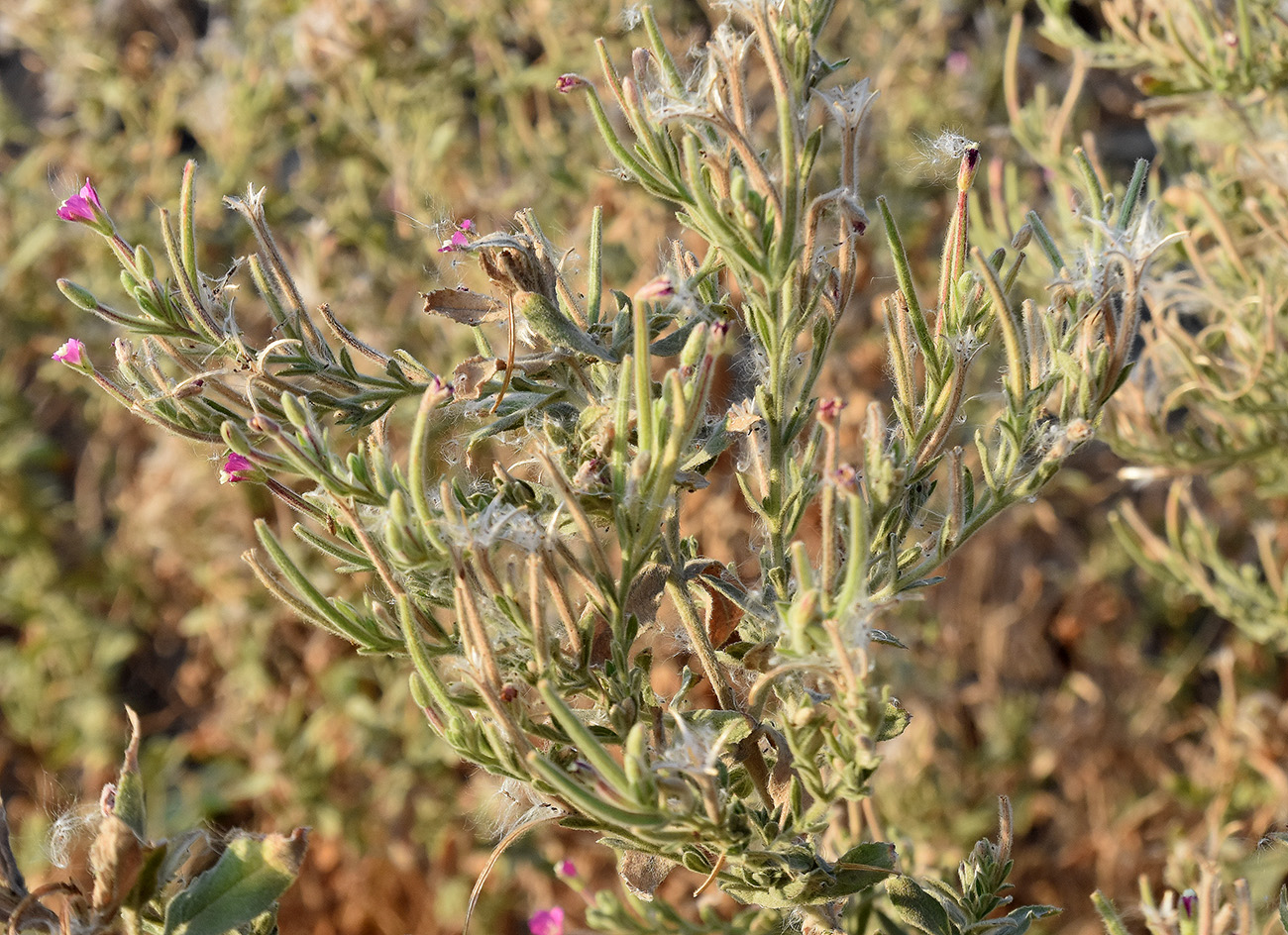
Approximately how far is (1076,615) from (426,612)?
7.22 feet

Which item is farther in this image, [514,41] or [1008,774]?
[514,41]

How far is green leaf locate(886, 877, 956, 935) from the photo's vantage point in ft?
2.50

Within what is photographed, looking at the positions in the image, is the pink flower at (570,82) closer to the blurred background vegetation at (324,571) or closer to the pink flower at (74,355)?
the pink flower at (74,355)

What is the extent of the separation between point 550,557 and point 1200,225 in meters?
1.17

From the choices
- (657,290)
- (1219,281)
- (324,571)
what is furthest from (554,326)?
(324,571)

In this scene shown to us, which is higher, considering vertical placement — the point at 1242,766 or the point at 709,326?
the point at 709,326

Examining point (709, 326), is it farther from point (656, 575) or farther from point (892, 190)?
point (892, 190)

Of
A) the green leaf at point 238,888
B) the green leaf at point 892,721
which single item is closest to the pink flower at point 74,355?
the green leaf at point 238,888

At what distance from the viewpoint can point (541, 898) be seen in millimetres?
2037

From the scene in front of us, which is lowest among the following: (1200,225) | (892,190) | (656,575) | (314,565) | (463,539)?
(314,565)

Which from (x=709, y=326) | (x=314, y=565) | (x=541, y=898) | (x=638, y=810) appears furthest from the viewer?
(x=314, y=565)

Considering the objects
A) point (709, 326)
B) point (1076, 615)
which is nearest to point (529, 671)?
point (709, 326)

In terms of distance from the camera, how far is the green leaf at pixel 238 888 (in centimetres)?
65

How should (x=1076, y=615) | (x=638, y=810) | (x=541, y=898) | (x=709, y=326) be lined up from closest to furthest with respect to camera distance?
(x=638, y=810)
(x=709, y=326)
(x=541, y=898)
(x=1076, y=615)
